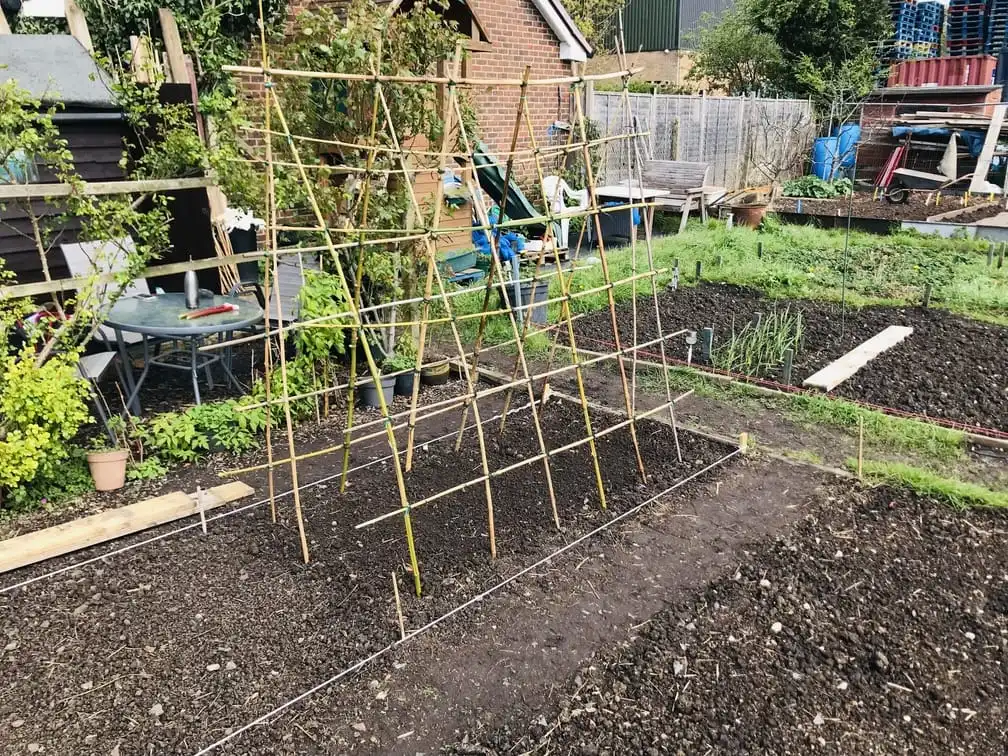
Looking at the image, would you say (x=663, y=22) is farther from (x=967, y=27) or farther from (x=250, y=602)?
(x=250, y=602)

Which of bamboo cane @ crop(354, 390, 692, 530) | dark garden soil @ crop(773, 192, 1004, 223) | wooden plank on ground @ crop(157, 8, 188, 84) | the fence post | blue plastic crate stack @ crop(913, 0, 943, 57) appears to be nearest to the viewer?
bamboo cane @ crop(354, 390, 692, 530)

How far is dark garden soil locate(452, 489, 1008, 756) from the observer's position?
9.65ft

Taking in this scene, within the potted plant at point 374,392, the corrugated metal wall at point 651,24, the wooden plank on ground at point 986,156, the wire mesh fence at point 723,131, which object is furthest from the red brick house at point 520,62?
the corrugated metal wall at point 651,24

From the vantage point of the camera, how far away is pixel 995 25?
22375mm

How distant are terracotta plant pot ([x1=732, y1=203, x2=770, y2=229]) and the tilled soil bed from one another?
906cm

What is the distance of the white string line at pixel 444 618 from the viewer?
9.78ft

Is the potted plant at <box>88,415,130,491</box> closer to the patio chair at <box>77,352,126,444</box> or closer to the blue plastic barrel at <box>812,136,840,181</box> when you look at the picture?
the patio chair at <box>77,352,126,444</box>

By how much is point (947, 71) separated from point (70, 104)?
2074 centimetres

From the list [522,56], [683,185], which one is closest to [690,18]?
[683,185]

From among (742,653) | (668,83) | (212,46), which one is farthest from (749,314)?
(668,83)

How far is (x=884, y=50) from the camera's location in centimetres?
2080

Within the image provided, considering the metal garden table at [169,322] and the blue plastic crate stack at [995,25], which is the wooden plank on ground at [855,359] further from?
the blue plastic crate stack at [995,25]

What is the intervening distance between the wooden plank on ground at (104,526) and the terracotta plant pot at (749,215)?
10.7 m

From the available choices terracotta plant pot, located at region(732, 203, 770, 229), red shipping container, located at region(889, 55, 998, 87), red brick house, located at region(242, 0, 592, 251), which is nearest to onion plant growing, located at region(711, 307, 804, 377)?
red brick house, located at region(242, 0, 592, 251)
